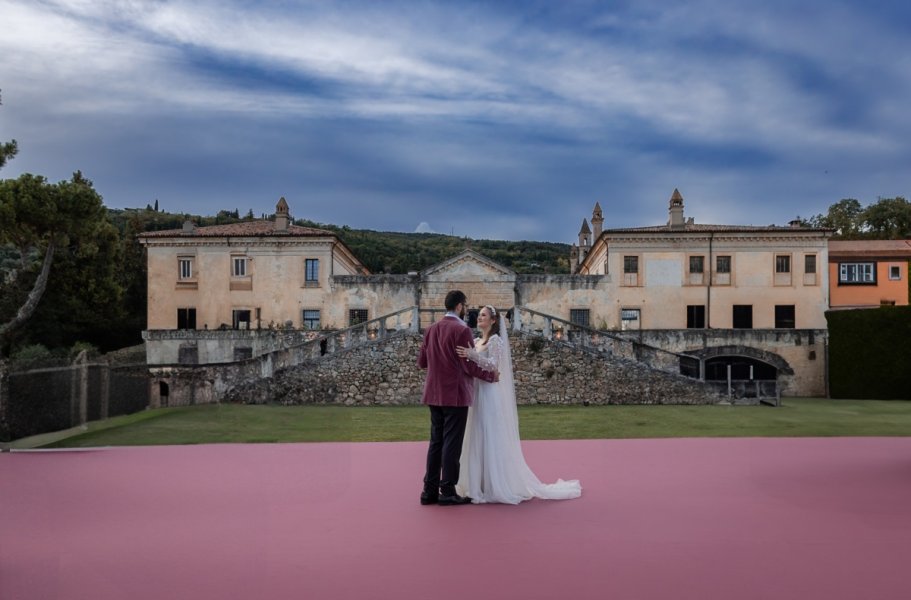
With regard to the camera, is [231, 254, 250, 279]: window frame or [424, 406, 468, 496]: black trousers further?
[231, 254, 250, 279]: window frame

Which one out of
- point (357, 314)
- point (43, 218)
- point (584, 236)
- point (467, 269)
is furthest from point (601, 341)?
point (584, 236)

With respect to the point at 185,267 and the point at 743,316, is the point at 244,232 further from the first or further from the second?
the point at 743,316

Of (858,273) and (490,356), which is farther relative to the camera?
(858,273)

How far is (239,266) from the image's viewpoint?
4122cm

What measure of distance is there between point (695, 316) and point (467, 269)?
12.1 meters

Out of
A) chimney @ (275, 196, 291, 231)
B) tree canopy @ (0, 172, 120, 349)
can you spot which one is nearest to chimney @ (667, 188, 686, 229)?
chimney @ (275, 196, 291, 231)

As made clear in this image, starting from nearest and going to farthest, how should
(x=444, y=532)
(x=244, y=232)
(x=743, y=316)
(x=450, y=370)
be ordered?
(x=444, y=532), (x=450, y=370), (x=743, y=316), (x=244, y=232)

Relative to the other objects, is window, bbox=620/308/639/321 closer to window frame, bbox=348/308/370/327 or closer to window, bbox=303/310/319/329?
window frame, bbox=348/308/370/327

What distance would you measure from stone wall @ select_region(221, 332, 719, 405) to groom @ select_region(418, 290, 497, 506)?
17936mm

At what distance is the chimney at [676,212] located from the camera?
41656 millimetres

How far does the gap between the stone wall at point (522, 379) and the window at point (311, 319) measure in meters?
14.1

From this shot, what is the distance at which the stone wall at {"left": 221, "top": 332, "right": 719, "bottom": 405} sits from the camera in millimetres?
26125

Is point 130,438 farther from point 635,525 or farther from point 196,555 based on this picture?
point 635,525

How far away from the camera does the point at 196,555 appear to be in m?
6.13
